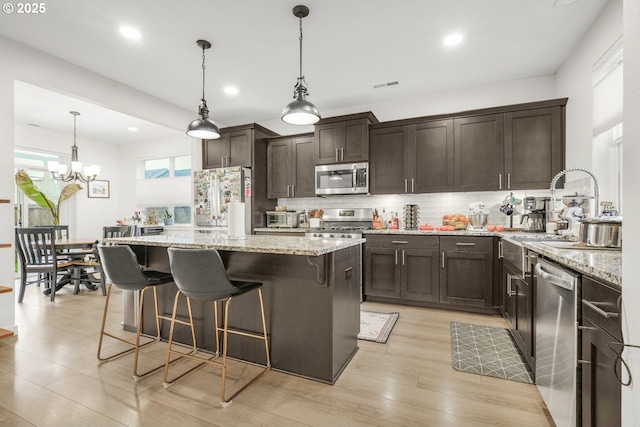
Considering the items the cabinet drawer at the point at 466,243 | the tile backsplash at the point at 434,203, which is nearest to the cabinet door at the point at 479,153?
Answer: the tile backsplash at the point at 434,203

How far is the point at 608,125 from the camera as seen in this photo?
2.60m

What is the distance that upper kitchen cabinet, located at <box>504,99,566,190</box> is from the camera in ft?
11.1

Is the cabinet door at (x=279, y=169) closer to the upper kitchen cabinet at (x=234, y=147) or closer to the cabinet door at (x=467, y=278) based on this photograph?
the upper kitchen cabinet at (x=234, y=147)

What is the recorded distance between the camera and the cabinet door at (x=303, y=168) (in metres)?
4.67

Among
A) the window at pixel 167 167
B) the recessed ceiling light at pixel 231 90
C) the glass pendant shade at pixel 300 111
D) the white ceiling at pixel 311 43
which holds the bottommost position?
the glass pendant shade at pixel 300 111

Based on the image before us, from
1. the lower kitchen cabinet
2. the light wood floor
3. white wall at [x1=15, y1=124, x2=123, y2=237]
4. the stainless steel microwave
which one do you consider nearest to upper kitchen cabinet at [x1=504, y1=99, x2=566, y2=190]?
the lower kitchen cabinet

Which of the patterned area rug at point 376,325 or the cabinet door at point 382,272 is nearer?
the patterned area rug at point 376,325

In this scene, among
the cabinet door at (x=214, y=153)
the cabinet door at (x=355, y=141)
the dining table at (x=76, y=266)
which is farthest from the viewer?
the cabinet door at (x=214, y=153)

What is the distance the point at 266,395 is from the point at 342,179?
3.05 meters

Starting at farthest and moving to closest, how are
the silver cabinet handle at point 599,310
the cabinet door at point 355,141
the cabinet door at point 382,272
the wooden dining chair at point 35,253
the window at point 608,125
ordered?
the cabinet door at point 355,141
the wooden dining chair at point 35,253
the cabinet door at point 382,272
the window at point 608,125
the silver cabinet handle at point 599,310

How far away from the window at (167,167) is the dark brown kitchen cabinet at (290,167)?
251 centimetres

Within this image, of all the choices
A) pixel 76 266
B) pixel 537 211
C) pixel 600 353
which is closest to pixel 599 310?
pixel 600 353

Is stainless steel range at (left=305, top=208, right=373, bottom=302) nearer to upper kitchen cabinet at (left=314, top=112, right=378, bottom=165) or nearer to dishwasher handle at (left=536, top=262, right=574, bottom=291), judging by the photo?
upper kitchen cabinet at (left=314, top=112, right=378, bottom=165)

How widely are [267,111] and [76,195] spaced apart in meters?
4.79
